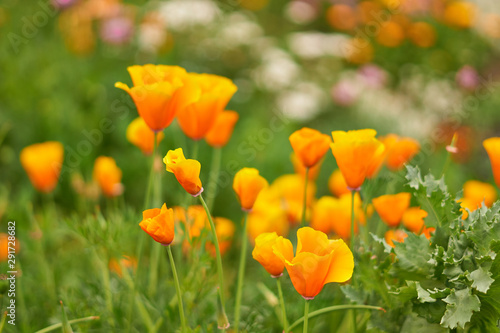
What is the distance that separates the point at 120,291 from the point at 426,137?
2.81 m

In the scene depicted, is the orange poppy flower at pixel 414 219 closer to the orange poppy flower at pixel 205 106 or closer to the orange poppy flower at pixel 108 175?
the orange poppy flower at pixel 205 106

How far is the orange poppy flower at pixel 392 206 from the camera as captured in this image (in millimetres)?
1039

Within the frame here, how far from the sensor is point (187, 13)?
3623 millimetres

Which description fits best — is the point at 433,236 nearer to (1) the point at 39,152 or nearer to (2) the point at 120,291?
(2) the point at 120,291

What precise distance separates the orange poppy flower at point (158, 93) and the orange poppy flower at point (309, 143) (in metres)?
0.20

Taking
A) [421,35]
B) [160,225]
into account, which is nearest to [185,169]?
[160,225]

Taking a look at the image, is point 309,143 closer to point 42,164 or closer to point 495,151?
point 495,151

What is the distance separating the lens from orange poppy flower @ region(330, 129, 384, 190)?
871 millimetres

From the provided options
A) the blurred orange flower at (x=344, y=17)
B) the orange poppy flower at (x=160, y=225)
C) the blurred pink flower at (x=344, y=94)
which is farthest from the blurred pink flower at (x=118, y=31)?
the orange poppy flower at (x=160, y=225)

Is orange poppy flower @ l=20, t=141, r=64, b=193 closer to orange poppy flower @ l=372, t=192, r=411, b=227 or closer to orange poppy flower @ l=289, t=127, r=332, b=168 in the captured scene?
orange poppy flower @ l=289, t=127, r=332, b=168

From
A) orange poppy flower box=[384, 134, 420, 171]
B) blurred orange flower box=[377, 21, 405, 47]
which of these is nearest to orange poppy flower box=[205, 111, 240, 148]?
orange poppy flower box=[384, 134, 420, 171]

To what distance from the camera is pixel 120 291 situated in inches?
46.9

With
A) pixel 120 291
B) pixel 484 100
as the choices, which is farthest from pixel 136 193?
pixel 484 100

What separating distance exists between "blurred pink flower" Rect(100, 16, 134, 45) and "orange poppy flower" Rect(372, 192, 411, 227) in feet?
9.36
